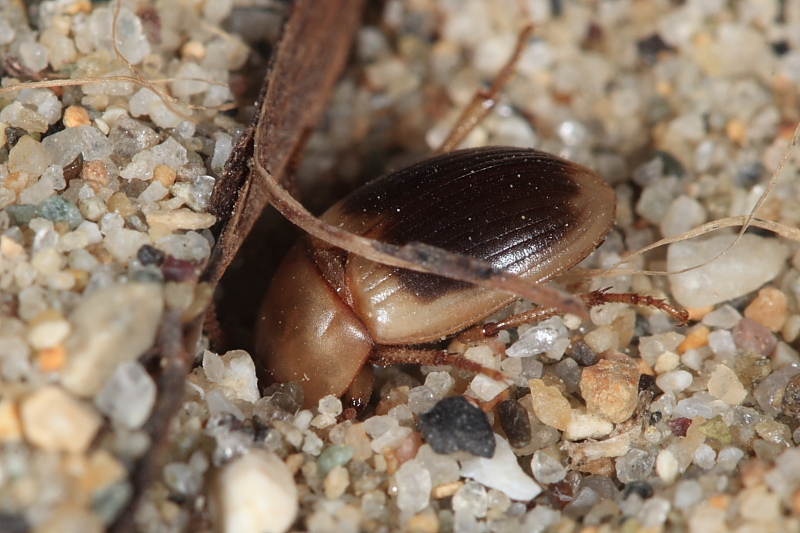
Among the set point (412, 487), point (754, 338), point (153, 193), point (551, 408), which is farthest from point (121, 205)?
point (754, 338)

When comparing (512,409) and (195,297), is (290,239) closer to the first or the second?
(195,297)

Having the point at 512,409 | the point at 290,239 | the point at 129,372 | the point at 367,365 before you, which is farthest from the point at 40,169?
the point at 512,409

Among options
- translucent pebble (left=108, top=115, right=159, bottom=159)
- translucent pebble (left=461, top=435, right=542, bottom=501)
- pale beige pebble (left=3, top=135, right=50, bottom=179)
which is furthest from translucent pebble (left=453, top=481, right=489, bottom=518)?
pale beige pebble (left=3, top=135, right=50, bottom=179)

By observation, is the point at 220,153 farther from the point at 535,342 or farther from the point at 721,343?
the point at 721,343

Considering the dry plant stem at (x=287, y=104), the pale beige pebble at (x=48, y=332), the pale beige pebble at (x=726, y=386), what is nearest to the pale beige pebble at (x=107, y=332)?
the pale beige pebble at (x=48, y=332)

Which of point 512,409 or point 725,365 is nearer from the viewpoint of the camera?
point 512,409

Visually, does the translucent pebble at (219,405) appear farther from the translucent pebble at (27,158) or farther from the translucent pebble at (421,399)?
the translucent pebble at (27,158)
